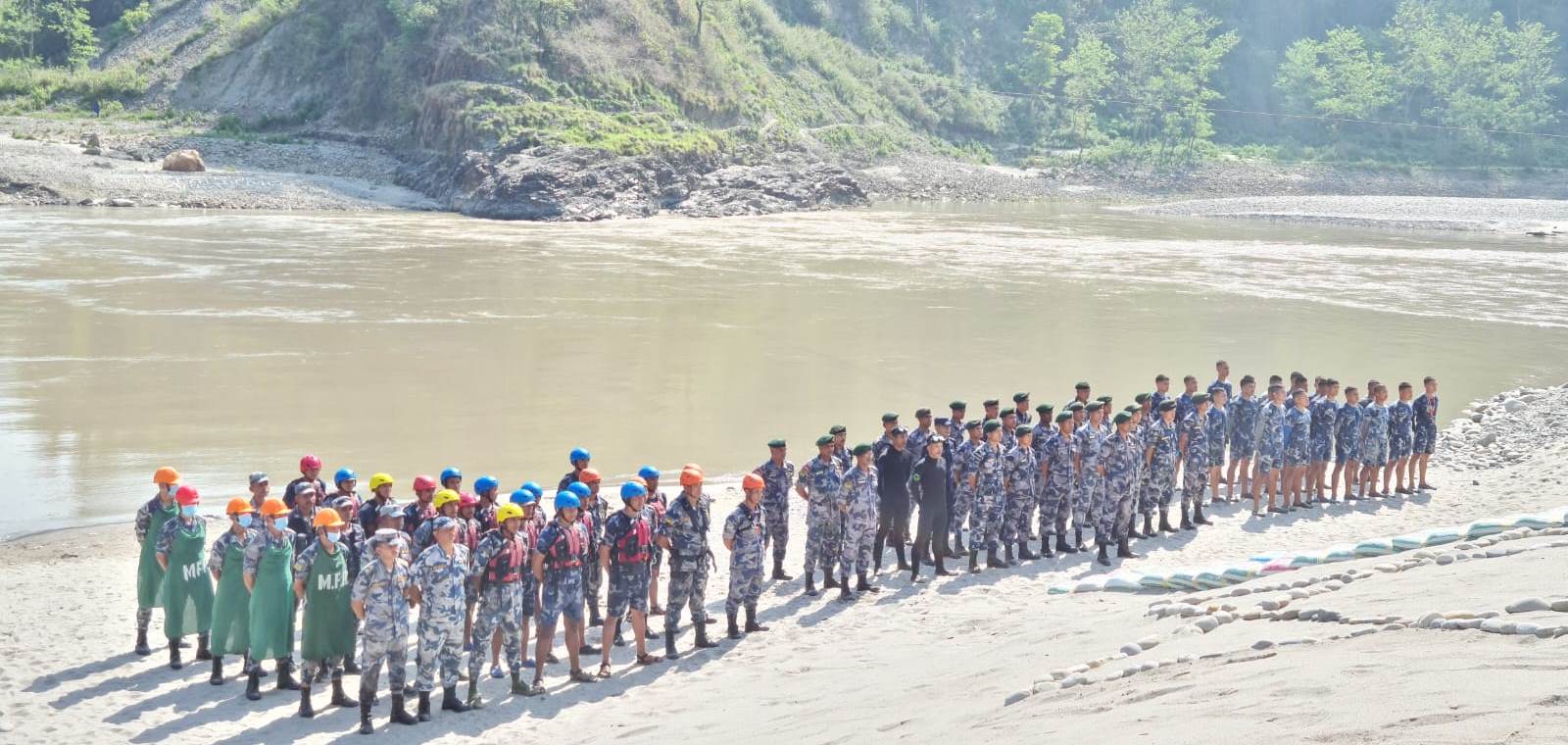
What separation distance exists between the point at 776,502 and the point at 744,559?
4.55 ft

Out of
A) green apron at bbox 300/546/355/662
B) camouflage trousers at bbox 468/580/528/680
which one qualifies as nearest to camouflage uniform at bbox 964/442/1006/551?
camouflage trousers at bbox 468/580/528/680

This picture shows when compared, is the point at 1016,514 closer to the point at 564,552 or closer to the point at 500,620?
the point at 564,552

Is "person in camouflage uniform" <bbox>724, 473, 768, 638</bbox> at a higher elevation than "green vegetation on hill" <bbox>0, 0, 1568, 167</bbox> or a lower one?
lower

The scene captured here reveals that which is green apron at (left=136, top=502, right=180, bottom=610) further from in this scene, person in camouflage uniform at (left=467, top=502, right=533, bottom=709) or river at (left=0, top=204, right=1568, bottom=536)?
river at (left=0, top=204, right=1568, bottom=536)

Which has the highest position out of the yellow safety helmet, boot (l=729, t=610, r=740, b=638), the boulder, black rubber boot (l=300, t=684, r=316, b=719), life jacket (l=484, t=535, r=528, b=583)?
the boulder

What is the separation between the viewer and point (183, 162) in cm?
4725

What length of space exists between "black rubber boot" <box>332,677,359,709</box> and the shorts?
36.6ft

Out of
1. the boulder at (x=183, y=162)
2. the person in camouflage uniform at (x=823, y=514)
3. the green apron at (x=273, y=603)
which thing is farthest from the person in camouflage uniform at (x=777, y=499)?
the boulder at (x=183, y=162)

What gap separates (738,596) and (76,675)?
13.9 feet

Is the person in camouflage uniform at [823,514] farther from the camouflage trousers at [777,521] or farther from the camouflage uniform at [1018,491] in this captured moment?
the camouflage uniform at [1018,491]

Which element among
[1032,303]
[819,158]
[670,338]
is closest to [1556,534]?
[670,338]

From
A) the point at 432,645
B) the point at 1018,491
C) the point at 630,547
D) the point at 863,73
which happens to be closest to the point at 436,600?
the point at 432,645

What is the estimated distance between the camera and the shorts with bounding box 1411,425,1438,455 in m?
14.3

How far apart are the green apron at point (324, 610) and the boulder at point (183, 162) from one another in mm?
43589
